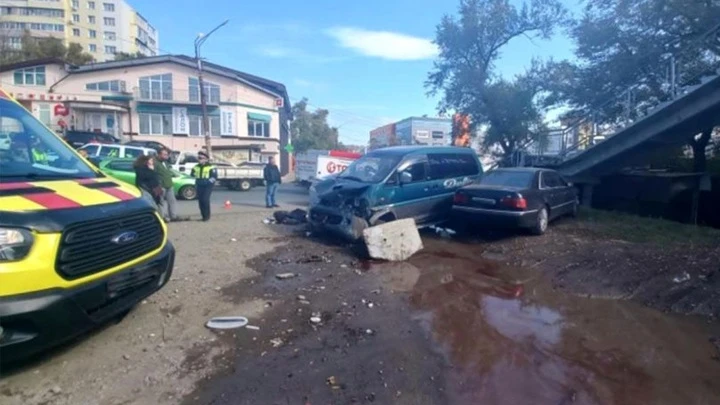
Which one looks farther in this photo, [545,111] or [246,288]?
[545,111]

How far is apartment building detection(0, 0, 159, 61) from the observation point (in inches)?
3127

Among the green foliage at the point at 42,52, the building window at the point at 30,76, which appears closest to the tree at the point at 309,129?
the green foliage at the point at 42,52

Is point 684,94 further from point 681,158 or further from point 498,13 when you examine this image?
point 498,13

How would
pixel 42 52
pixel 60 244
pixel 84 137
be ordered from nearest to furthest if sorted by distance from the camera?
pixel 60 244
pixel 84 137
pixel 42 52

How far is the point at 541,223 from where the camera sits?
30.8 feet

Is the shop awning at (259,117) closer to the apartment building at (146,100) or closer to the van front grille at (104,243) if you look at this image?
the apartment building at (146,100)

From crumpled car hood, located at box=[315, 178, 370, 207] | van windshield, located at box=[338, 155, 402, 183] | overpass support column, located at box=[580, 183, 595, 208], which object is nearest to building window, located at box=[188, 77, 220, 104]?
van windshield, located at box=[338, 155, 402, 183]

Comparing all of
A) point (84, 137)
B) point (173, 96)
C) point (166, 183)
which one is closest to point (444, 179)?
point (166, 183)

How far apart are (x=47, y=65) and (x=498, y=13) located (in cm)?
3645

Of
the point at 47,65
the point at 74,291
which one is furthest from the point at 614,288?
the point at 47,65

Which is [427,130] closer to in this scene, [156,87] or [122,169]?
[156,87]

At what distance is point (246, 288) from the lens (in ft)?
19.4

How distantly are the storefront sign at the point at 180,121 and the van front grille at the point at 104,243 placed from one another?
36672 millimetres

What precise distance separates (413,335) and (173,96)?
38.3 metres
